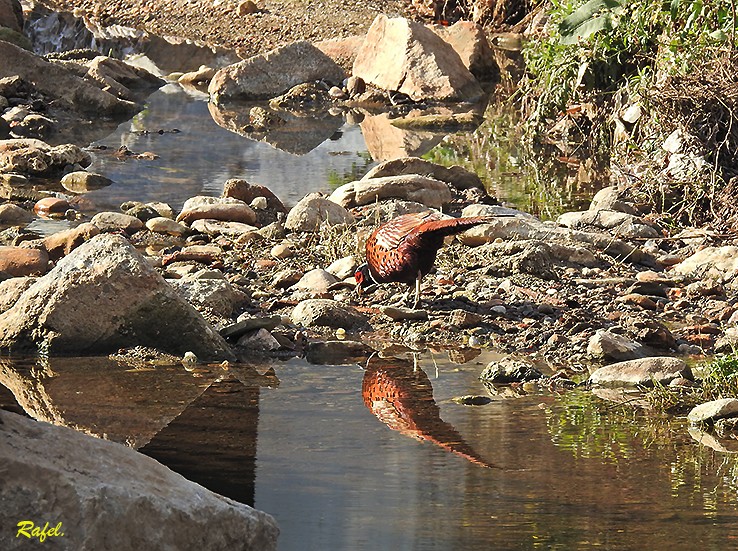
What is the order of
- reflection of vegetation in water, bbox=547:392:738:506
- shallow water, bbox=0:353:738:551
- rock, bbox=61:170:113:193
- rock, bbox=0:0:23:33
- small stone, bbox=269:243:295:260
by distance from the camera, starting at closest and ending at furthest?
shallow water, bbox=0:353:738:551
reflection of vegetation in water, bbox=547:392:738:506
small stone, bbox=269:243:295:260
rock, bbox=61:170:113:193
rock, bbox=0:0:23:33

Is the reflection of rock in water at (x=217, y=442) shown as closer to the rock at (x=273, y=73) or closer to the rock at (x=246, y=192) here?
the rock at (x=246, y=192)

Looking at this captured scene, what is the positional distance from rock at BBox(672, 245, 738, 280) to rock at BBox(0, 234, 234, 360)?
2684 mm

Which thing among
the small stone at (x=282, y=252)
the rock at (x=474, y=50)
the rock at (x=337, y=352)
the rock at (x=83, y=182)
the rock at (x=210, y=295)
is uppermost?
the rock at (x=474, y=50)

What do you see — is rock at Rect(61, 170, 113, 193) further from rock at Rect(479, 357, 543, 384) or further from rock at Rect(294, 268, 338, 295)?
rock at Rect(479, 357, 543, 384)

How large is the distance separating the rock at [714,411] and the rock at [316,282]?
239cm

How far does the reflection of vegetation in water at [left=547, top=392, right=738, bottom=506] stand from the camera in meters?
3.72

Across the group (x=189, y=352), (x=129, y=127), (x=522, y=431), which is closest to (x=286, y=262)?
(x=189, y=352)

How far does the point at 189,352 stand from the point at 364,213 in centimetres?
321

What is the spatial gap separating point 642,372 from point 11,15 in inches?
591

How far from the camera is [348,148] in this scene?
1140 centimetres

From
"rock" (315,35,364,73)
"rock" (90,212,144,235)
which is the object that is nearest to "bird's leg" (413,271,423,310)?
"rock" (90,212,144,235)

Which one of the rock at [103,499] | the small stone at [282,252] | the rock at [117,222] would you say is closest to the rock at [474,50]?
the rock at [117,222]

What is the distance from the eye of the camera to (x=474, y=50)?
585 inches

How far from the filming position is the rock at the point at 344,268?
6434 mm
